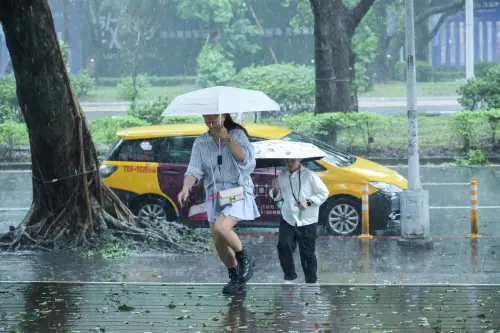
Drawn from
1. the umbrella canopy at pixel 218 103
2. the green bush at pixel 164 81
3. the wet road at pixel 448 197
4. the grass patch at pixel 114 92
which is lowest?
the wet road at pixel 448 197

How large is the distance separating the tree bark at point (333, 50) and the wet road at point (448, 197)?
3.04 m

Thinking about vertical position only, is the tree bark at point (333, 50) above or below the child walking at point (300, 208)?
above

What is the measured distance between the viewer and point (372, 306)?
8031mm

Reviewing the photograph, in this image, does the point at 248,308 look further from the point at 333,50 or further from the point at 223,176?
the point at 333,50

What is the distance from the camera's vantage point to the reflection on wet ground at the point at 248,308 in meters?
7.39

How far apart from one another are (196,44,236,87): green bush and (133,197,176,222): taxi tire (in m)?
28.6

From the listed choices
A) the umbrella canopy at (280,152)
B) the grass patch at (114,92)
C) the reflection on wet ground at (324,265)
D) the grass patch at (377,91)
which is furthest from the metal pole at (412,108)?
the grass patch at (114,92)

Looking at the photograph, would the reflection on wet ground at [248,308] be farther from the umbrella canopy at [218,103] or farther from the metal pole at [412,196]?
the metal pole at [412,196]

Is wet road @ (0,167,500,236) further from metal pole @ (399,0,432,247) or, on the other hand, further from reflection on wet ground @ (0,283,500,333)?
reflection on wet ground @ (0,283,500,333)

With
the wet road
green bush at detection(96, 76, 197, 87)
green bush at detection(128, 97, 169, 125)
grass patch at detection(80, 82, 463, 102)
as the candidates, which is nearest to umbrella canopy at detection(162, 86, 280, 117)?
the wet road

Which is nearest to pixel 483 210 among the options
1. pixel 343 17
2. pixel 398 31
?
pixel 343 17

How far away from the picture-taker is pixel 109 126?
2395 cm

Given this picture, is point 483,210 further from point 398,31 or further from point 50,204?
point 398,31

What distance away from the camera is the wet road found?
14320 mm
